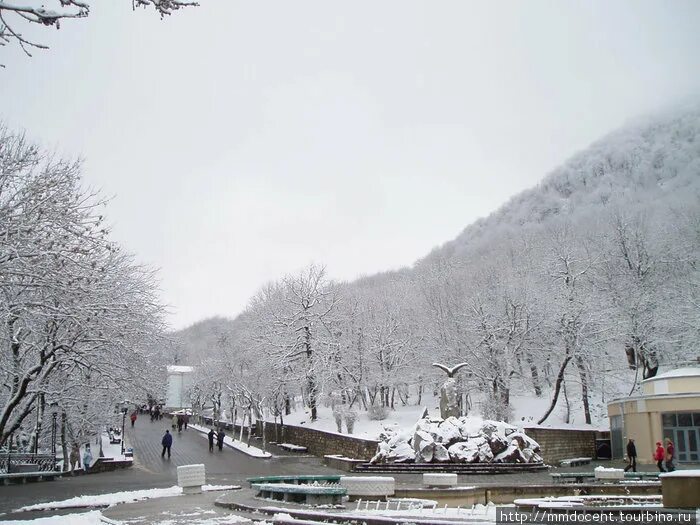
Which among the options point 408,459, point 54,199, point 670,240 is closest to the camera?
point 54,199

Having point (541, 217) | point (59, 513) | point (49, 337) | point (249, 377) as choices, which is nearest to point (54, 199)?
point (49, 337)

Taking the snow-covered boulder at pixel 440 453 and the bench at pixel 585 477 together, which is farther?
the snow-covered boulder at pixel 440 453

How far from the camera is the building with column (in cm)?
2783

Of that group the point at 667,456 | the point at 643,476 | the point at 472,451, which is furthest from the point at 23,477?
the point at 667,456

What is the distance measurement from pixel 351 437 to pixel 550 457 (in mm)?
9494

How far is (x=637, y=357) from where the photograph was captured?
140ft

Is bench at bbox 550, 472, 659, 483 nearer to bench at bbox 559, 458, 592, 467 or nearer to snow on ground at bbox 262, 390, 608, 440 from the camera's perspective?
bench at bbox 559, 458, 592, 467

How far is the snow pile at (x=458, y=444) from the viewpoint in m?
25.0

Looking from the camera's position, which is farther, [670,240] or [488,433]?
[670,240]

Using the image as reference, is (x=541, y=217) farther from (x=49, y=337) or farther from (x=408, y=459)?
(x=49, y=337)

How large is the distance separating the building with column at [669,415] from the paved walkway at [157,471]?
13.9 m

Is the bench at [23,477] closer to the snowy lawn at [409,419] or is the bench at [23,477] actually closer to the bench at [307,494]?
the bench at [307,494]

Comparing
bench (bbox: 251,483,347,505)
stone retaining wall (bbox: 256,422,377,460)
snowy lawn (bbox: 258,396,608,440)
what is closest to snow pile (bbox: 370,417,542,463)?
stone retaining wall (bbox: 256,422,377,460)

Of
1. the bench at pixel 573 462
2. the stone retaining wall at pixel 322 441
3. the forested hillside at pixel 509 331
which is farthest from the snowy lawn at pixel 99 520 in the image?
the forested hillside at pixel 509 331
